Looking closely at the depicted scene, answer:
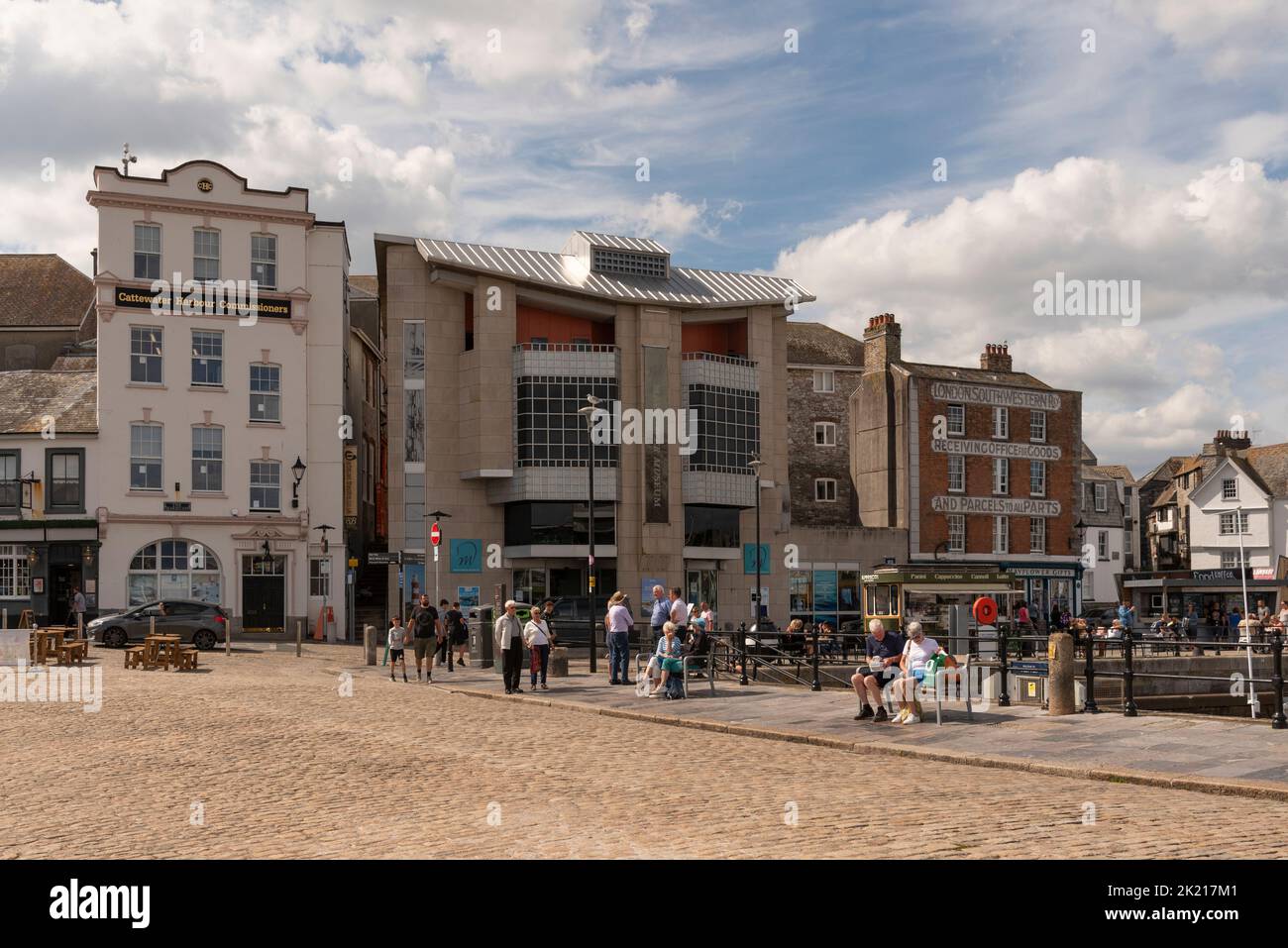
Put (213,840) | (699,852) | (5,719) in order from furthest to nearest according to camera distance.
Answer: (5,719) < (213,840) < (699,852)

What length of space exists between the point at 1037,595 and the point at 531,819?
51890 millimetres

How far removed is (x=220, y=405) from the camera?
45719mm

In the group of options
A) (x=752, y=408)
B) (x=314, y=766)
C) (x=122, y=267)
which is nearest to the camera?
(x=314, y=766)

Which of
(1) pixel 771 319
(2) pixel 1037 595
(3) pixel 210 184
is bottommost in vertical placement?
(2) pixel 1037 595

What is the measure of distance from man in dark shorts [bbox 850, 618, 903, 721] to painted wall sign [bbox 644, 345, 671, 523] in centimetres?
2974

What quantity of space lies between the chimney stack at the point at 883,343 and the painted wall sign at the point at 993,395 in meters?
2.36

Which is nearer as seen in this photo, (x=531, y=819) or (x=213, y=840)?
(x=213, y=840)

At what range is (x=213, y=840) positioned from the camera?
29.8 feet

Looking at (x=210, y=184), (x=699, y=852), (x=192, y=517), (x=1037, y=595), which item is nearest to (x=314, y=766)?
(x=699, y=852)

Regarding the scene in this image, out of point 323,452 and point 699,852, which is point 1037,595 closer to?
point 323,452

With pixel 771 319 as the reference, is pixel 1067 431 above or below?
below

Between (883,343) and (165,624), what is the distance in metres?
33.7

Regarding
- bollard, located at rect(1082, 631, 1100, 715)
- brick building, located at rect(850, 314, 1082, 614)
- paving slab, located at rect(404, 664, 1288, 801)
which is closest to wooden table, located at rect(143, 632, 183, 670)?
paving slab, located at rect(404, 664, 1288, 801)

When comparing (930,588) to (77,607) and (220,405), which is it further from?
(77,607)
